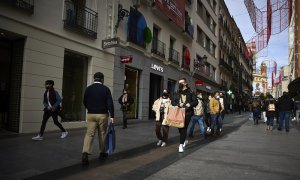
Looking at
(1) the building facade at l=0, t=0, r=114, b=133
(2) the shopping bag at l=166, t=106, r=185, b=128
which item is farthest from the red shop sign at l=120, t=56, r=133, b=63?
(2) the shopping bag at l=166, t=106, r=185, b=128

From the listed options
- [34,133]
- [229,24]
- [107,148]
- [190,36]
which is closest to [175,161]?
[107,148]

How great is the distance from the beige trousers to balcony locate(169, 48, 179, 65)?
1640 centimetres

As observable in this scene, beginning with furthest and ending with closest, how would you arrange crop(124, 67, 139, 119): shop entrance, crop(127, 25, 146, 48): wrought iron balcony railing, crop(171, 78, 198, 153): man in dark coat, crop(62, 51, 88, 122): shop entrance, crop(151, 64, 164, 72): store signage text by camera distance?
crop(151, 64, 164, 72): store signage text < crop(124, 67, 139, 119): shop entrance < crop(127, 25, 146, 48): wrought iron balcony railing < crop(62, 51, 88, 122): shop entrance < crop(171, 78, 198, 153): man in dark coat

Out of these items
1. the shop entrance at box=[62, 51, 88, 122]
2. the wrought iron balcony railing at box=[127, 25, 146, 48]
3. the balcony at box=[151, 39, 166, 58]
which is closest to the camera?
the shop entrance at box=[62, 51, 88, 122]

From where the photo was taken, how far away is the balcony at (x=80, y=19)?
1241 cm

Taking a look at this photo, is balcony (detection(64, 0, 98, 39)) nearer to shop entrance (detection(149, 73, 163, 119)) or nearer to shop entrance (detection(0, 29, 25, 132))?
shop entrance (detection(0, 29, 25, 132))

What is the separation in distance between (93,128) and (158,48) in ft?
49.3

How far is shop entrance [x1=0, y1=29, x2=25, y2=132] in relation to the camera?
10.5 metres

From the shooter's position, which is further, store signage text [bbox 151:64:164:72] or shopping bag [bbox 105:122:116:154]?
store signage text [bbox 151:64:164:72]

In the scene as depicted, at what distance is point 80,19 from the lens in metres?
13.2

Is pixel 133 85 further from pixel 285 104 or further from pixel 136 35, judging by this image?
pixel 285 104

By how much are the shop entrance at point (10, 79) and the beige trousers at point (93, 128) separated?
474 centimetres

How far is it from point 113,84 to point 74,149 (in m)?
8.00

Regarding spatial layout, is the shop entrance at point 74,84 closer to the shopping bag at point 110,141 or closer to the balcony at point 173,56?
the shopping bag at point 110,141
